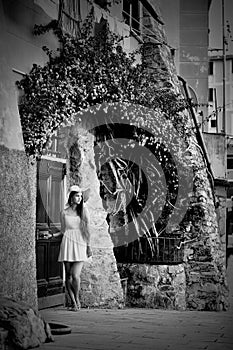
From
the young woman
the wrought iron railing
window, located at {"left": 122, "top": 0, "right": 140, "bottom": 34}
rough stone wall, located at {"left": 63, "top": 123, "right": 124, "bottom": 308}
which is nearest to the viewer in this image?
the young woman

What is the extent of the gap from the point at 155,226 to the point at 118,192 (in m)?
0.91

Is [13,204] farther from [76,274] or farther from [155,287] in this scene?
[155,287]

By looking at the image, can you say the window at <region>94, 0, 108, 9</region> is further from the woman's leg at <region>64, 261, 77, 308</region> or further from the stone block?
the stone block

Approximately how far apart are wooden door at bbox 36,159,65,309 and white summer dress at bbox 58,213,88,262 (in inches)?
16.1

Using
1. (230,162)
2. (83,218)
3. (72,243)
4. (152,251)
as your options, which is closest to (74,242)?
(72,243)

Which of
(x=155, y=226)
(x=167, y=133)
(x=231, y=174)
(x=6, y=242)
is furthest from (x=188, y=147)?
(x=231, y=174)

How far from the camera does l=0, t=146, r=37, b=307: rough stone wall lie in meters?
7.02

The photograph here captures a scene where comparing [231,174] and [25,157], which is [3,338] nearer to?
[25,157]

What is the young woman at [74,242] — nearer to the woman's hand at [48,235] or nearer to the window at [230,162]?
the woman's hand at [48,235]

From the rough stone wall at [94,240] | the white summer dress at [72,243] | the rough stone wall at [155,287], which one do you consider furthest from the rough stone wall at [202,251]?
the white summer dress at [72,243]

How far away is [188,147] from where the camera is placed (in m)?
11.1

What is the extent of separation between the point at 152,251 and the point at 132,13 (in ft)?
17.0

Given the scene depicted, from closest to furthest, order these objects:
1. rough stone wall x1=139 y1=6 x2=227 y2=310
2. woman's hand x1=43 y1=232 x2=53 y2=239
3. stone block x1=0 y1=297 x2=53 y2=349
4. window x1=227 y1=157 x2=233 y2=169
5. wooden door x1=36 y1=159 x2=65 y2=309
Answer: stone block x1=0 y1=297 x2=53 y2=349, wooden door x1=36 y1=159 x2=65 y2=309, woman's hand x1=43 y1=232 x2=53 y2=239, rough stone wall x1=139 y1=6 x2=227 y2=310, window x1=227 y1=157 x2=233 y2=169

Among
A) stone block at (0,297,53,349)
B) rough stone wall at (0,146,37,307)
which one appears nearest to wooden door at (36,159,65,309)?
rough stone wall at (0,146,37,307)
